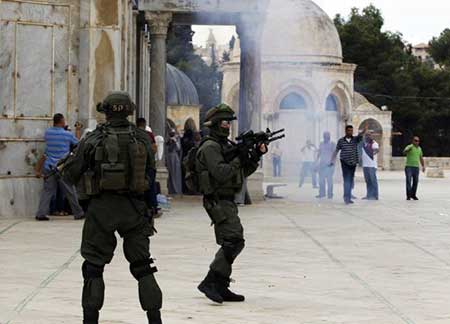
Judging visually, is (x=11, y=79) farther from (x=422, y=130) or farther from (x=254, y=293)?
(x=422, y=130)

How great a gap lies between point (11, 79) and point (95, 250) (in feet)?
32.2

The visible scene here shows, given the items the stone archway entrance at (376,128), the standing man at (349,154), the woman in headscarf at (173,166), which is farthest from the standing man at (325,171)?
the stone archway entrance at (376,128)

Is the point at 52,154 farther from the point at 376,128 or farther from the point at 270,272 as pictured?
the point at 376,128

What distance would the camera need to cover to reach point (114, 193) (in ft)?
25.8

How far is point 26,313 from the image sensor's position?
8.51 m

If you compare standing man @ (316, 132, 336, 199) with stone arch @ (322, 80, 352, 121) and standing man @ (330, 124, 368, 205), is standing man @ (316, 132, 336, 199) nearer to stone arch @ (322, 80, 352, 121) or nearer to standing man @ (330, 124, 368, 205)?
standing man @ (330, 124, 368, 205)

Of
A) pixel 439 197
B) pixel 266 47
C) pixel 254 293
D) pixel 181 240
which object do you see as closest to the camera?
pixel 254 293

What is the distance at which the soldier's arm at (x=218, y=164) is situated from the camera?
9297 millimetres

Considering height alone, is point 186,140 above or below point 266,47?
below

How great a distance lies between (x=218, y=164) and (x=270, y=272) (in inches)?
88.6

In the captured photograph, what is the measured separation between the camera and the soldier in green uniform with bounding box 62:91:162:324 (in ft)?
Result: 25.5

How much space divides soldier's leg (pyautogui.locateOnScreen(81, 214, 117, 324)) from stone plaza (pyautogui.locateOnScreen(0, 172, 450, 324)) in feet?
1.82

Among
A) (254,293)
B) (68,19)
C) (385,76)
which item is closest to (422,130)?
(385,76)

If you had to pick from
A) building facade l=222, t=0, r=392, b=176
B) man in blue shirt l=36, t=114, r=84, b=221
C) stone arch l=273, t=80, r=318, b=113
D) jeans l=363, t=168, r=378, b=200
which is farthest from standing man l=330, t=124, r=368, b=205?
stone arch l=273, t=80, r=318, b=113
